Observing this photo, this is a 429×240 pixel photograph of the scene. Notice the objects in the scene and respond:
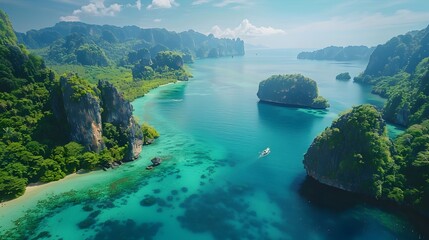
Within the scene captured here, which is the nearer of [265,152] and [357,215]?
[357,215]

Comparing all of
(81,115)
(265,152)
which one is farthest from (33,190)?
(265,152)

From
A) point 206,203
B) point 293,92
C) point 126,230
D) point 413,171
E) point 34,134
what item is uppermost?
Result: point 34,134

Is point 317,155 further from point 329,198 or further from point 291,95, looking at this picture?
point 291,95

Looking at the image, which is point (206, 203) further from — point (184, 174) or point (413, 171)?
point (413, 171)

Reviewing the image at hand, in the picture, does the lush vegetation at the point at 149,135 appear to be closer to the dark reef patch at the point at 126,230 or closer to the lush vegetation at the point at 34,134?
the lush vegetation at the point at 34,134

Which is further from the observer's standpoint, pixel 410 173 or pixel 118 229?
pixel 410 173

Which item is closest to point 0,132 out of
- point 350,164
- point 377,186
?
point 350,164

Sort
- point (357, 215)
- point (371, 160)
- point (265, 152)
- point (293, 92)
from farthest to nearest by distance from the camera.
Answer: point (293, 92) → point (265, 152) → point (371, 160) → point (357, 215)
